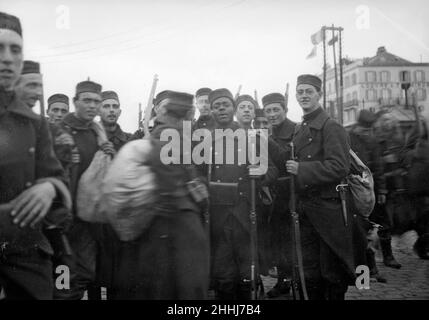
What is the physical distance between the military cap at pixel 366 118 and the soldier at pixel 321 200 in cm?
41

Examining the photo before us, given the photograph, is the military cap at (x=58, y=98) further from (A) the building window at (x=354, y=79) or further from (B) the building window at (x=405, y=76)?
(B) the building window at (x=405, y=76)

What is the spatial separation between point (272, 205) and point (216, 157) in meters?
0.61

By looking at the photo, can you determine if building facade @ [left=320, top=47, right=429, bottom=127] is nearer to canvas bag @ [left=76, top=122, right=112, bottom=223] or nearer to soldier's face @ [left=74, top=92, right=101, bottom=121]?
soldier's face @ [left=74, top=92, right=101, bottom=121]

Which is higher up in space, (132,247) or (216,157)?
(216,157)

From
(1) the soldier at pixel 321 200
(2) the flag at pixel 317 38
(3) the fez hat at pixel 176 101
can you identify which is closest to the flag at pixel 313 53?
(2) the flag at pixel 317 38

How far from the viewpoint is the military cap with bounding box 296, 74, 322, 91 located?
3.75 metres

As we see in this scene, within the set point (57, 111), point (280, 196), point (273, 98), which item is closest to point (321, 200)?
point (280, 196)

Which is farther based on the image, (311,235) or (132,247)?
(311,235)

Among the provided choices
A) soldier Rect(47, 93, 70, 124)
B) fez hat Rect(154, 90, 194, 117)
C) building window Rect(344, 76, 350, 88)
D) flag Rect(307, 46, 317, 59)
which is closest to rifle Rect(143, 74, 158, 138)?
fez hat Rect(154, 90, 194, 117)

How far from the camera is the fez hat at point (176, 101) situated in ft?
11.3

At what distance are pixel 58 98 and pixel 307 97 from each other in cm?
177
